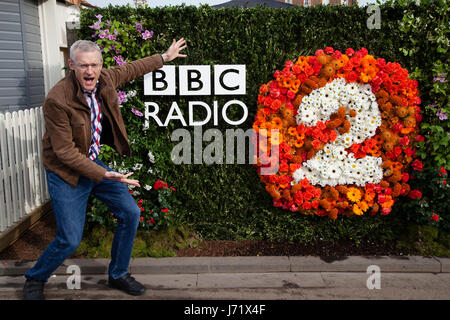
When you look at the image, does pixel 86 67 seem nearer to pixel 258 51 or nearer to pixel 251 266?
pixel 258 51

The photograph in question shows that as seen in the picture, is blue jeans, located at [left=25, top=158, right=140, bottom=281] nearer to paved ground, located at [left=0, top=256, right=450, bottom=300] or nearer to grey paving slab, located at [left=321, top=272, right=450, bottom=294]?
paved ground, located at [left=0, top=256, right=450, bottom=300]

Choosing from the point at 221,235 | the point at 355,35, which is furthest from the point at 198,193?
the point at 355,35

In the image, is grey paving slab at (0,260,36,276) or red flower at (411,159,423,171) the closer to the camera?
grey paving slab at (0,260,36,276)

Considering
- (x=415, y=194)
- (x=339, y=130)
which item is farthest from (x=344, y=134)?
Result: (x=415, y=194)

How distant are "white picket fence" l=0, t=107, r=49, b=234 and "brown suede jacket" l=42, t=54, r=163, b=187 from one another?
1601 millimetres

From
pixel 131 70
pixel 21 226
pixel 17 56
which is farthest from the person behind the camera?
pixel 17 56

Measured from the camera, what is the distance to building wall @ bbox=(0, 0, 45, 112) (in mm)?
5789

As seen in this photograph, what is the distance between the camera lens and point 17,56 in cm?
593

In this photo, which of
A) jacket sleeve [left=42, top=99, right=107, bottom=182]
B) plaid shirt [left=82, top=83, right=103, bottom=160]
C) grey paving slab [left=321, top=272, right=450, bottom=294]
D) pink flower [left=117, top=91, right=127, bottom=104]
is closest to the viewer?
jacket sleeve [left=42, top=99, right=107, bottom=182]

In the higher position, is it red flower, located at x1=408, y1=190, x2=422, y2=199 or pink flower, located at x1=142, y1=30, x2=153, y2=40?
pink flower, located at x1=142, y1=30, x2=153, y2=40

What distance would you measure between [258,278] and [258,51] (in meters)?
2.43

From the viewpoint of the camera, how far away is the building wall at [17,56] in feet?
19.0

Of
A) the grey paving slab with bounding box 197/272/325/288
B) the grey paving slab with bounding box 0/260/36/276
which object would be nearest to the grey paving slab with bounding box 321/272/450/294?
the grey paving slab with bounding box 197/272/325/288

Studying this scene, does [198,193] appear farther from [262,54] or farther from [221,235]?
[262,54]
